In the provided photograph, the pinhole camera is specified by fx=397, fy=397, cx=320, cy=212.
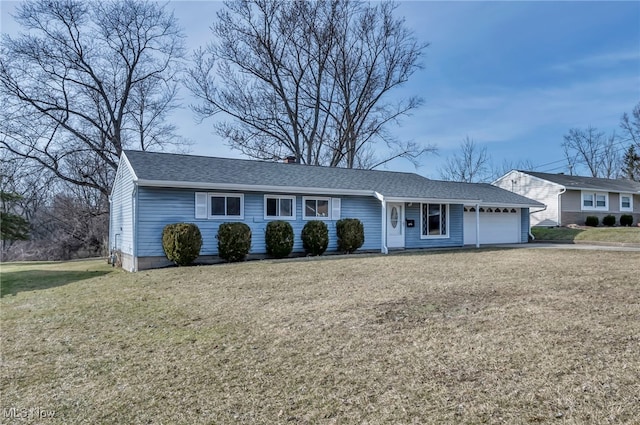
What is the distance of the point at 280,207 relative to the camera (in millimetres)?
14570

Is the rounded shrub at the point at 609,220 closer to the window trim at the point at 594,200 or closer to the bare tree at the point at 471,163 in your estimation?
the window trim at the point at 594,200

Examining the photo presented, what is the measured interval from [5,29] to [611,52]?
1214 inches

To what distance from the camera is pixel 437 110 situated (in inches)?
1197

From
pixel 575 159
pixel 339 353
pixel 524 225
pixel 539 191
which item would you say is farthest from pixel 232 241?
pixel 575 159

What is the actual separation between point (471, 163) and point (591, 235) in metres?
24.1

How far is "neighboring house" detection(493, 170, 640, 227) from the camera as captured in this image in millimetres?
24406

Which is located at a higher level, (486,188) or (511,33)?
(511,33)

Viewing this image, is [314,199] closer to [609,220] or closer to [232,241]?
[232,241]

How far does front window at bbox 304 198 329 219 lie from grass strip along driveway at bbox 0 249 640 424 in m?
7.13

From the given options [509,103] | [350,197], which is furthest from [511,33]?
[509,103]

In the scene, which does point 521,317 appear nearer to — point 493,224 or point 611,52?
point 493,224

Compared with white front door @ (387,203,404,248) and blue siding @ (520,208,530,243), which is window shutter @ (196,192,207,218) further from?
blue siding @ (520,208,530,243)

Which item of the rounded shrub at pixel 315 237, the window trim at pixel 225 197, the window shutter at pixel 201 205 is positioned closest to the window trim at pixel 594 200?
the rounded shrub at pixel 315 237

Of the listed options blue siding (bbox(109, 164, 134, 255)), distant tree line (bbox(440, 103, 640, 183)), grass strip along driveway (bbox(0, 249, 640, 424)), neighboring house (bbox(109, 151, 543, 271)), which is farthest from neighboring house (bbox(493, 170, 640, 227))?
blue siding (bbox(109, 164, 134, 255))
